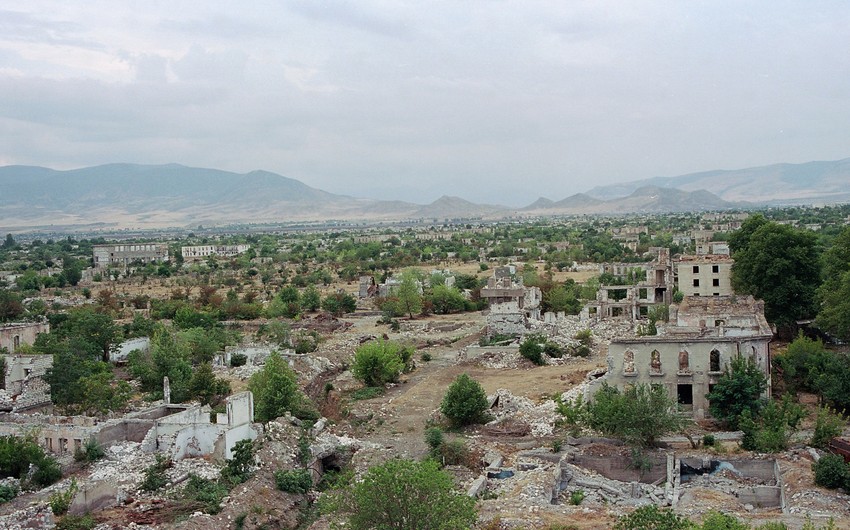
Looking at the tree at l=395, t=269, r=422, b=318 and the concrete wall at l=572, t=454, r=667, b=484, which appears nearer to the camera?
the concrete wall at l=572, t=454, r=667, b=484

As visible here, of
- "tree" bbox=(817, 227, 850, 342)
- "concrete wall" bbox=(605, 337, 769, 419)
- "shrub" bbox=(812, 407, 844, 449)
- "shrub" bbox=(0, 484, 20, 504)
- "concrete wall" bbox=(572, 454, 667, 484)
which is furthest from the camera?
"tree" bbox=(817, 227, 850, 342)

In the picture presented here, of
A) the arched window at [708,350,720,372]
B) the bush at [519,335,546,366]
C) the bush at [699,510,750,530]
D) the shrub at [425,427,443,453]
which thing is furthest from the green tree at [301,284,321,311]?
the bush at [699,510,750,530]

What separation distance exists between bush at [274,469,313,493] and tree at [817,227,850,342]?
→ 21.2 metres

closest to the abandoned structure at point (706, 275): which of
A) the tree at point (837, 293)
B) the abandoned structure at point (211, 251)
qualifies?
the tree at point (837, 293)

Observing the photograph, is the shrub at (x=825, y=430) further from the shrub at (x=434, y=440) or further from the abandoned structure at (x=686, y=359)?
the shrub at (x=434, y=440)

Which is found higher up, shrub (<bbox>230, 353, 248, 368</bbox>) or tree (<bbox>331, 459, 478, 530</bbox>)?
tree (<bbox>331, 459, 478, 530</bbox>)

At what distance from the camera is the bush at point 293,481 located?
74.7ft

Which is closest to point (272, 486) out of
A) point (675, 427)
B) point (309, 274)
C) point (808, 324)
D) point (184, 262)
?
point (675, 427)

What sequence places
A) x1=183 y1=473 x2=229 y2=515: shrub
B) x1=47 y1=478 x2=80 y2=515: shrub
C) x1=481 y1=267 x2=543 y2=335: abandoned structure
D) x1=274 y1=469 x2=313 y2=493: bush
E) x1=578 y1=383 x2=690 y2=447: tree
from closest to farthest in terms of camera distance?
x1=47 y1=478 x2=80 y2=515: shrub < x1=183 y1=473 x2=229 y2=515: shrub < x1=274 y1=469 x2=313 y2=493: bush < x1=578 y1=383 x2=690 y2=447: tree < x1=481 y1=267 x2=543 y2=335: abandoned structure

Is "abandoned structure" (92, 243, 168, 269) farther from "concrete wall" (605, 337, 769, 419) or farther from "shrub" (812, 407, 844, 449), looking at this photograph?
"shrub" (812, 407, 844, 449)

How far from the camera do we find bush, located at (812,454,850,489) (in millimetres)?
20547

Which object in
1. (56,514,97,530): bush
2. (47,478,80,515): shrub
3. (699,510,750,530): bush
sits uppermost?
(699,510,750,530): bush

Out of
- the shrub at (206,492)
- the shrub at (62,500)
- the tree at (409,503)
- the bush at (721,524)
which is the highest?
the tree at (409,503)

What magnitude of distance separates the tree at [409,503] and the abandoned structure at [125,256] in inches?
3717
